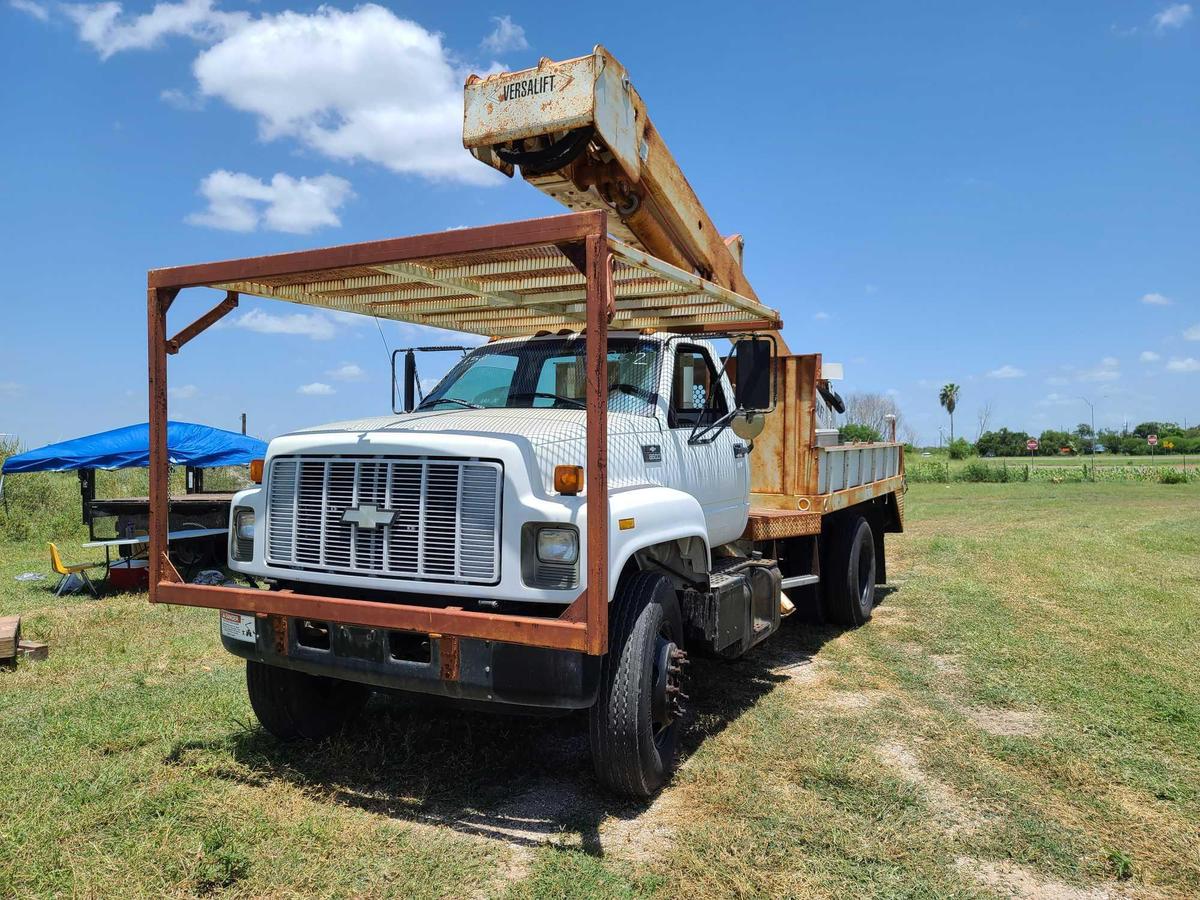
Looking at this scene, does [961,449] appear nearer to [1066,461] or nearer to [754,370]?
[1066,461]

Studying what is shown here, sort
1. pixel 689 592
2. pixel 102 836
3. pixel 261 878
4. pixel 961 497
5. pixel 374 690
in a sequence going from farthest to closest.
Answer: pixel 961 497 < pixel 374 690 < pixel 689 592 < pixel 102 836 < pixel 261 878

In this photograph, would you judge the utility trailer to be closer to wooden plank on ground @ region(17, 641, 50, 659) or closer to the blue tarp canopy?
wooden plank on ground @ region(17, 641, 50, 659)

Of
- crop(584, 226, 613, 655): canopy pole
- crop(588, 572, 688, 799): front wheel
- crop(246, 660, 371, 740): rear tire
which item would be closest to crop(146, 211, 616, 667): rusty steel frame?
crop(584, 226, 613, 655): canopy pole

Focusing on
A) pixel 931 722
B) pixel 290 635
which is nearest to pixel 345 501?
pixel 290 635

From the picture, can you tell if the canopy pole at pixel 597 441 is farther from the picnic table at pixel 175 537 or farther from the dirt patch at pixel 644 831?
the picnic table at pixel 175 537

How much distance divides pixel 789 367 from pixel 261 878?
5299mm

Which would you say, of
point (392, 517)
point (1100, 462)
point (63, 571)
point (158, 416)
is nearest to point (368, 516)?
point (392, 517)

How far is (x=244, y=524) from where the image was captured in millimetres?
4590

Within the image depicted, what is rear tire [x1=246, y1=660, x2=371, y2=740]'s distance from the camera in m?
4.79

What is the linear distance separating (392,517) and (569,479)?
877 millimetres

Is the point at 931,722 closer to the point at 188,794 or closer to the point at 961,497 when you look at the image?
the point at 188,794

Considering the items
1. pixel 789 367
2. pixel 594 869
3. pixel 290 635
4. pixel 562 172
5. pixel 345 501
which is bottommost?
pixel 594 869

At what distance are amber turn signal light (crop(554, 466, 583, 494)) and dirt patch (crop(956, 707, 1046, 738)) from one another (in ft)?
10.6

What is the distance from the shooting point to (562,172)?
5430 millimetres
